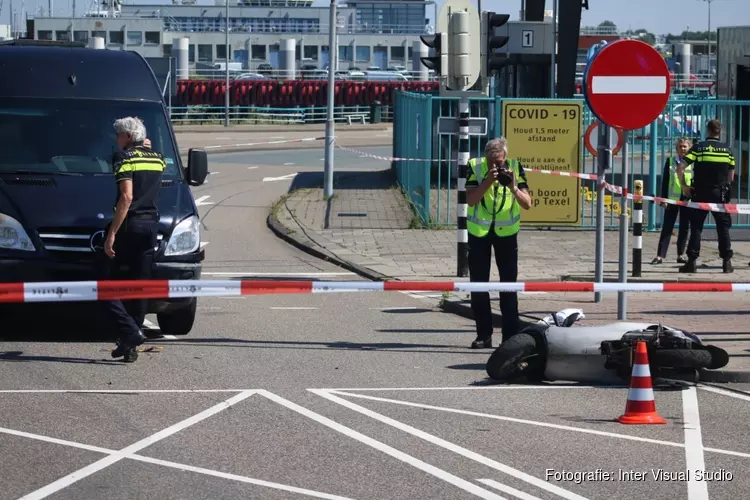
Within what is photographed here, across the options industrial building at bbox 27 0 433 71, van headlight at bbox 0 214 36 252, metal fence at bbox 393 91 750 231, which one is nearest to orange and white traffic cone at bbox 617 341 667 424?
van headlight at bbox 0 214 36 252

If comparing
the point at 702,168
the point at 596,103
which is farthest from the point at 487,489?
the point at 702,168

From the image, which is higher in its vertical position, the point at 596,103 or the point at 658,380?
the point at 596,103

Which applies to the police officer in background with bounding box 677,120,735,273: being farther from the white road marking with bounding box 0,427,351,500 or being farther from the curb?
the white road marking with bounding box 0,427,351,500

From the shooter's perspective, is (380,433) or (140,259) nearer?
(380,433)

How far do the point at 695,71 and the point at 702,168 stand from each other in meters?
85.8

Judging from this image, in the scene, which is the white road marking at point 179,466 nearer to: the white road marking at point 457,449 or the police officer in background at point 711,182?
the white road marking at point 457,449

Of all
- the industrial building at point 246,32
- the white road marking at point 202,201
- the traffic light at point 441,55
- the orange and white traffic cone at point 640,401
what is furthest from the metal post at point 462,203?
the industrial building at point 246,32

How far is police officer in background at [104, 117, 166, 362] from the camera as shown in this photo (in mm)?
9398

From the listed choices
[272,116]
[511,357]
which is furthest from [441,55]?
[272,116]

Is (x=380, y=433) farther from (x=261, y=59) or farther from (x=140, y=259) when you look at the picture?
(x=261, y=59)

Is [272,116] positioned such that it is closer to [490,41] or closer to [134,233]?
[490,41]

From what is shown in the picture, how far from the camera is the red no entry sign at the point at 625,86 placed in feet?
34.7

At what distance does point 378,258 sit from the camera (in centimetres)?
1691

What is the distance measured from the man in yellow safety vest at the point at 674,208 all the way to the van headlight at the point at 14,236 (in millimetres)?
9218
